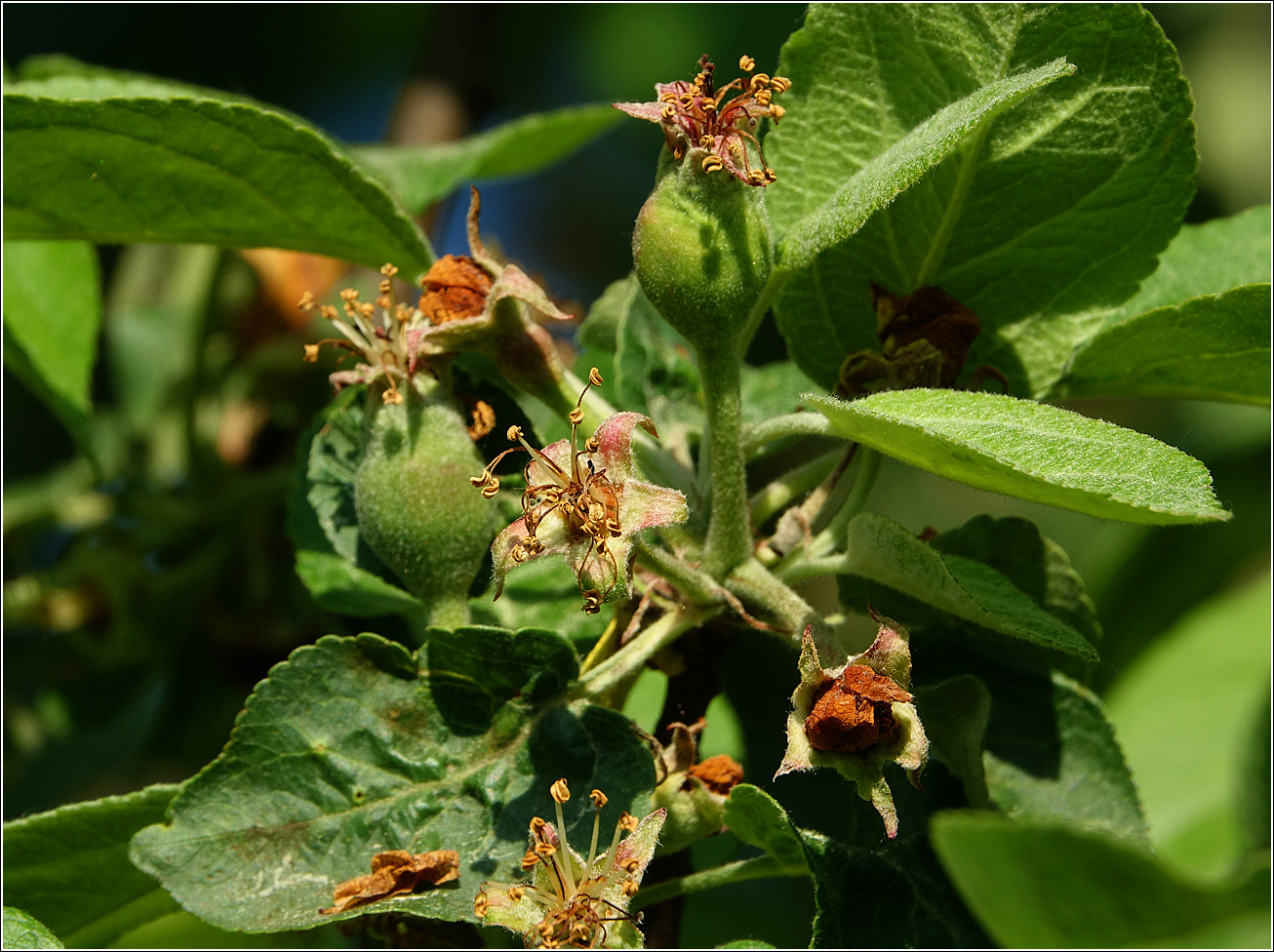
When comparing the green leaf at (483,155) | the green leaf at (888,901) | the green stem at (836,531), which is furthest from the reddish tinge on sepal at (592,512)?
the green leaf at (483,155)

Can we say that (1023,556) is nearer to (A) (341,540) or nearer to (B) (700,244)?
(B) (700,244)

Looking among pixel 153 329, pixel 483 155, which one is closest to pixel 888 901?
pixel 483 155

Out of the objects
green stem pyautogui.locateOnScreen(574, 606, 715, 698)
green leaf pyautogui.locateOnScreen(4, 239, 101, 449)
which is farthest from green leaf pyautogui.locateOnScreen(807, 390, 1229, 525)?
green leaf pyautogui.locateOnScreen(4, 239, 101, 449)

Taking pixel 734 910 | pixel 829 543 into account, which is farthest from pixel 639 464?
pixel 734 910

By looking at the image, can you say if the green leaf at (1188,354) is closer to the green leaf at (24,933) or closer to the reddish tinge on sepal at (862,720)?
the reddish tinge on sepal at (862,720)

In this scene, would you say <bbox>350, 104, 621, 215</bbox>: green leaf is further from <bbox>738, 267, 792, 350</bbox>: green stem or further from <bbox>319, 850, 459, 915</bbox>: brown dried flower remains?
<bbox>319, 850, 459, 915</bbox>: brown dried flower remains
